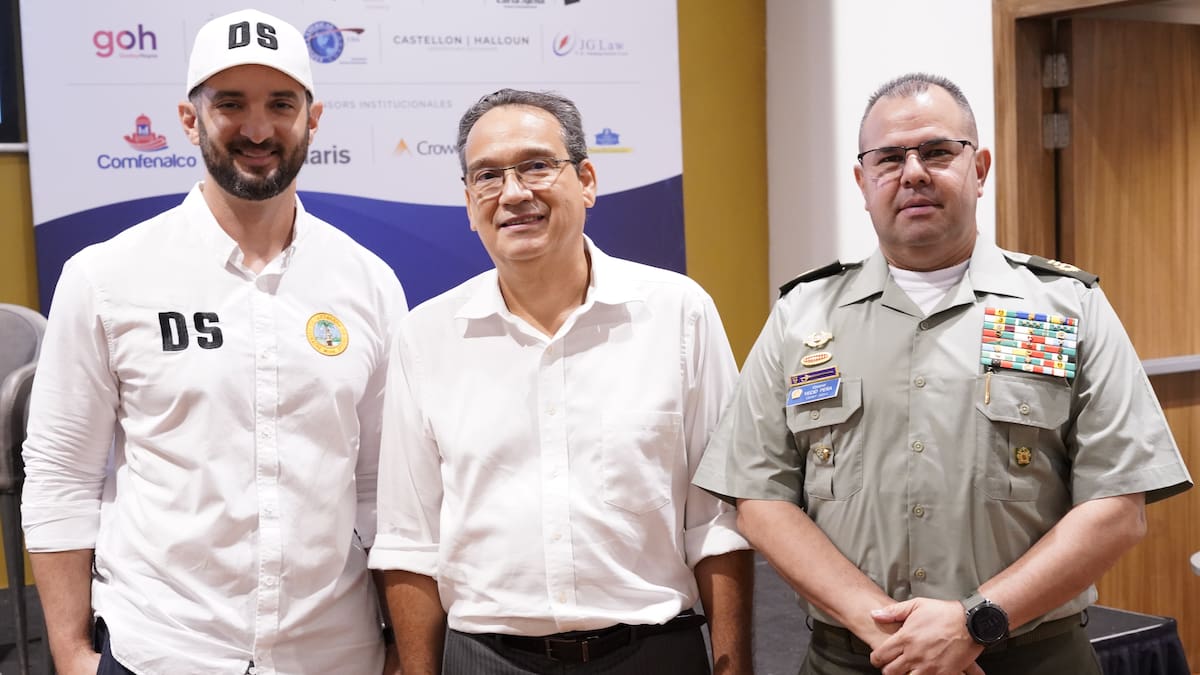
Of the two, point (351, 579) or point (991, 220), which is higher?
point (991, 220)

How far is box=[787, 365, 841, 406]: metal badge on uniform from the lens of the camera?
177 cm

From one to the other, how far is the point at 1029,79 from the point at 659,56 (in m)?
1.56

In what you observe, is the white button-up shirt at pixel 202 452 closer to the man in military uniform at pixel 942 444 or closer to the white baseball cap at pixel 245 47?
the white baseball cap at pixel 245 47

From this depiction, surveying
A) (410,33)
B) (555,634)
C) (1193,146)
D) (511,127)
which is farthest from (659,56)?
(555,634)

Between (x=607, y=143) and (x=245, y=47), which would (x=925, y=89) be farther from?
(x=607, y=143)

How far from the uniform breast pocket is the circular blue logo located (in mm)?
3084

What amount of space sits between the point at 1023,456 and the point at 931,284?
0.30m

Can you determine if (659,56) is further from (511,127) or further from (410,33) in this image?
(511,127)

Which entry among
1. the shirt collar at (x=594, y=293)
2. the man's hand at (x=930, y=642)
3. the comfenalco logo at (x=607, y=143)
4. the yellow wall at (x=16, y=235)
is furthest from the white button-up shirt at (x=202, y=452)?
the comfenalco logo at (x=607, y=143)

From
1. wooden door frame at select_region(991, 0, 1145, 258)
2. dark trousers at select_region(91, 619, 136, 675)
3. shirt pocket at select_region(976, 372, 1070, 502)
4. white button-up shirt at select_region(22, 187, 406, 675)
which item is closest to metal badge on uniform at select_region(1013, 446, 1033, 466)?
shirt pocket at select_region(976, 372, 1070, 502)

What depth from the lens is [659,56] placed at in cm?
488

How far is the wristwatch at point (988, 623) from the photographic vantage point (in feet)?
5.28

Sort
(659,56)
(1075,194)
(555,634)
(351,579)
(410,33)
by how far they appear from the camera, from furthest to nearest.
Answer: (659,56) → (410,33) → (1075,194) → (351,579) → (555,634)

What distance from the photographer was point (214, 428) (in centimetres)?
183
